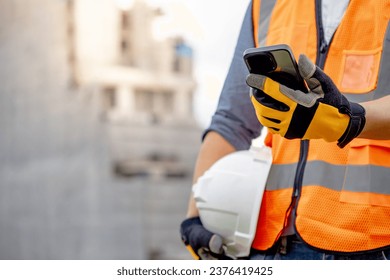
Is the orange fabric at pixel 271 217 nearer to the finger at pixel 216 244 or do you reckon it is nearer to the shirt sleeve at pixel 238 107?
the finger at pixel 216 244

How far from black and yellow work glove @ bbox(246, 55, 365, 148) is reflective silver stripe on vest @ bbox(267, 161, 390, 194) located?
17 centimetres

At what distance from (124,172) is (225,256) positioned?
9.35 metres

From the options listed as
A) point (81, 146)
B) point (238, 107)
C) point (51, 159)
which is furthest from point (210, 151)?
point (51, 159)

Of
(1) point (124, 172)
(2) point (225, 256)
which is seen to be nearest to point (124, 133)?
(1) point (124, 172)

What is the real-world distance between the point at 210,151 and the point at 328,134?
698 millimetres

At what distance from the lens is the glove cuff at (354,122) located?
176cm

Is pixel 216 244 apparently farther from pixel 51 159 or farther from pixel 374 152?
pixel 51 159

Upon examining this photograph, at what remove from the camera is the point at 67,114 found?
1117cm

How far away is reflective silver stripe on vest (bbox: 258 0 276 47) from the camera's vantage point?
2.20 meters

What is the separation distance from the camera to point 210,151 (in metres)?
2.44

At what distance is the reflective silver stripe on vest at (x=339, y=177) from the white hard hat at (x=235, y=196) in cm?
6

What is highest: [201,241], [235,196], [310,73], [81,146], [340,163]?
[310,73]

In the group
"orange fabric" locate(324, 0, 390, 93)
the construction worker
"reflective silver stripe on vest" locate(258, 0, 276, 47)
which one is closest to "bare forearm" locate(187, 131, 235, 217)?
the construction worker

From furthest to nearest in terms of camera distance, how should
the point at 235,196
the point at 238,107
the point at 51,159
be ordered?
the point at 51,159
the point at 238,107
the point at 235,196
